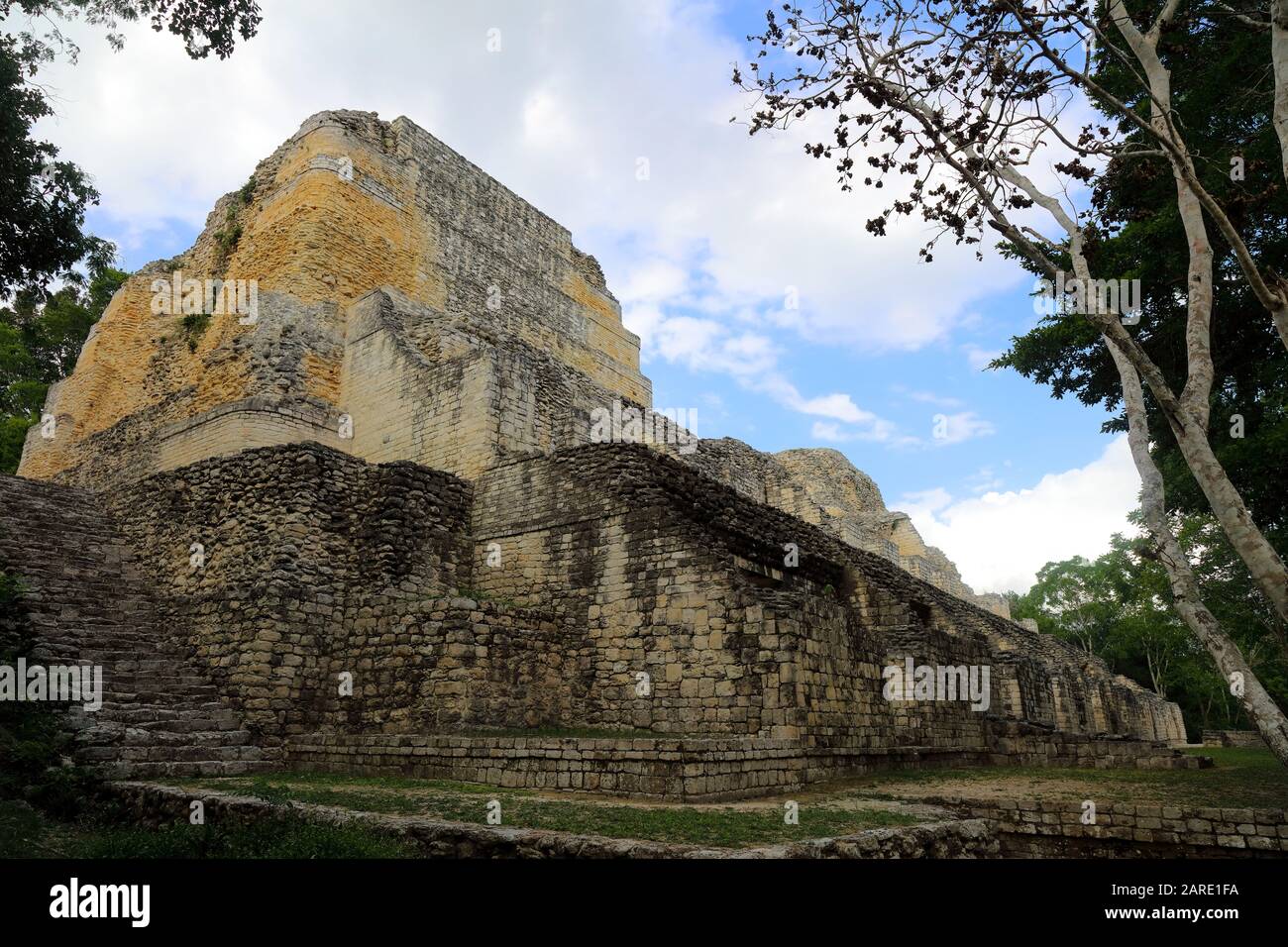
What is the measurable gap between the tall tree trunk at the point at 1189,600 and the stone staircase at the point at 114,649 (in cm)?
1100

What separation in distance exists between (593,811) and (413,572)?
6.78 m

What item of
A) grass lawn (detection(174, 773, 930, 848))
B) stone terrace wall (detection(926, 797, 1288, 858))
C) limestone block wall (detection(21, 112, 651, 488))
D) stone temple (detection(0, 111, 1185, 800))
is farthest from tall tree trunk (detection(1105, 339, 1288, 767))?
limestone block wall (detection(21, 112, 651, 488))

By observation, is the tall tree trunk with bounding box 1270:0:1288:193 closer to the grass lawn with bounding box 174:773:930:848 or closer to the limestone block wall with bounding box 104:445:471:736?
the grass lawn with bounding box 174:773:930:848

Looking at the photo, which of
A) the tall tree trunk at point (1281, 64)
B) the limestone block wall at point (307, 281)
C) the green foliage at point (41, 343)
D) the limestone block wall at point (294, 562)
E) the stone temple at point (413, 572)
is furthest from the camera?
the green foliage at point (41, 343)

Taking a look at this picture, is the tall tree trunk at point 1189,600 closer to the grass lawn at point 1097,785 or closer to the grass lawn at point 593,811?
the grass lawn at point 1097,785

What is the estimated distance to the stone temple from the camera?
934 centimetres

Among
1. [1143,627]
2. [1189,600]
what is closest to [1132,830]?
[1189,600]

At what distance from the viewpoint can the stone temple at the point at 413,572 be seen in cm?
934

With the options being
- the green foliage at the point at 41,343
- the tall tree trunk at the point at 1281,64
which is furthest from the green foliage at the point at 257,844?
the green foliage at the point at 41,343

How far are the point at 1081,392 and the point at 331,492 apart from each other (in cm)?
1532

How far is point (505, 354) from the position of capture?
15383 millimetres

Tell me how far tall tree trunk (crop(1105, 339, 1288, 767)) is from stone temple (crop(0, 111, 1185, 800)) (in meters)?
3.95
